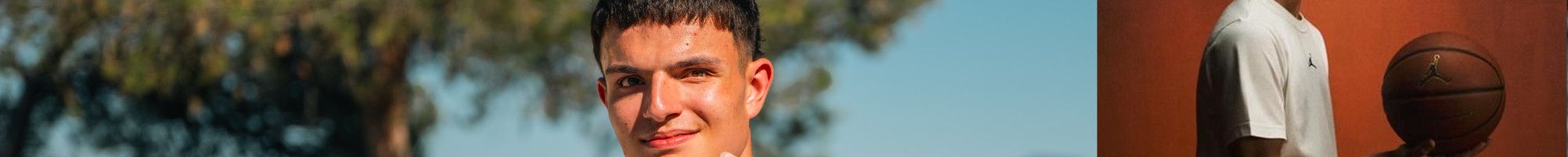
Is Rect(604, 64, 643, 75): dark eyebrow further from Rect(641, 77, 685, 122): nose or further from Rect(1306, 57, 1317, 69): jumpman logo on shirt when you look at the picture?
Rect(1306, 57, 1317, 69): jumpman logo on shirt

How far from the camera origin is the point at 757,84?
2285mm

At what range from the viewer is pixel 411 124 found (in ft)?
24.9

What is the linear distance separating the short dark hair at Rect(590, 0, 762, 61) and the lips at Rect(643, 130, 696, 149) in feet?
0.39

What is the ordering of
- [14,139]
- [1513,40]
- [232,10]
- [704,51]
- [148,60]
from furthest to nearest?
1. [14,139]
2. [148,60]
3. [232,10]
4. [1513,40]
5. [704,51]

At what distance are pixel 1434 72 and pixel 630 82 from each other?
966mm

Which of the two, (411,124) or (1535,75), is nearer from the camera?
(1535,75)

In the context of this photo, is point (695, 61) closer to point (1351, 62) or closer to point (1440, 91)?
point (1351, 62)

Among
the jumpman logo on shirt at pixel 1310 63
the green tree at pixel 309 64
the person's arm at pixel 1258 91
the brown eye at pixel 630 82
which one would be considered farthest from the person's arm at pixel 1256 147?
the green tree at pixel 309 64

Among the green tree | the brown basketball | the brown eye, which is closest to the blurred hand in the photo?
the brown basketball

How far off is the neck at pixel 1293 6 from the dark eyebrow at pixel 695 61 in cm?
69

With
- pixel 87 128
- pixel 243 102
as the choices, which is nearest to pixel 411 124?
→ pixel 243 102

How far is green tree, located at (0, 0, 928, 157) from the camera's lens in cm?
701

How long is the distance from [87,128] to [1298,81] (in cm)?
651

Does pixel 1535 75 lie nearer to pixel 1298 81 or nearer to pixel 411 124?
pixel 1298 81
